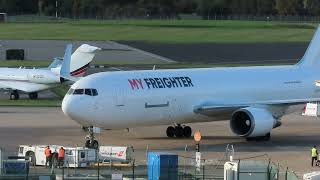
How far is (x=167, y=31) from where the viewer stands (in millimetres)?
169375

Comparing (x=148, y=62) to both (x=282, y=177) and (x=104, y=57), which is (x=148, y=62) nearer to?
(x=104, y=57)

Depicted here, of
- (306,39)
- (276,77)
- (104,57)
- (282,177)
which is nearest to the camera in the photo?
(282,177)

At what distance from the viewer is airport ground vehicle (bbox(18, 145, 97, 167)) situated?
43188mm

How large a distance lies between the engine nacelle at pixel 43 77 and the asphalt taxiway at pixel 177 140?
12.9 m

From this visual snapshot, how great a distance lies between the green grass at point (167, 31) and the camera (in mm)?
155625

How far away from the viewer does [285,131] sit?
5828 cm

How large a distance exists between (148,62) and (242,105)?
211ft

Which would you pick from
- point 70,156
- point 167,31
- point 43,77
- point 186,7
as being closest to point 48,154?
point 70,156

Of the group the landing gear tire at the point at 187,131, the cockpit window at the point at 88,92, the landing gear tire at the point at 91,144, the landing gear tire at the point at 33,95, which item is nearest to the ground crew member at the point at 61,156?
the landing gear tire at the point at 91,144

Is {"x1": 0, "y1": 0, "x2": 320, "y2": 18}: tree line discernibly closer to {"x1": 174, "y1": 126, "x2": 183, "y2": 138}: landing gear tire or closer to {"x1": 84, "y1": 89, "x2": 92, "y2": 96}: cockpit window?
{"x1": 174, "y1": 126, "x2": 183, "y2": 138}: landing gear tire

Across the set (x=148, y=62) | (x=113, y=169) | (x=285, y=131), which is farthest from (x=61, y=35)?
(x=113, y=169)

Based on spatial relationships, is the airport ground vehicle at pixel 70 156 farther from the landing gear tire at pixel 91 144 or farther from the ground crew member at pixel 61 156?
the landing gear tire at pixel 91 144

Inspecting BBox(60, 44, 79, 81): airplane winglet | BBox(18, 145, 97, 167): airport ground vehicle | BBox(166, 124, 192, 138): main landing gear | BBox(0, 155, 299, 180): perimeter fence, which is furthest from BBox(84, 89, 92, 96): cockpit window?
BBox(60, 44, 79, 81): airplane winglet

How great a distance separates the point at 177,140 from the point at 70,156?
1091 cm
